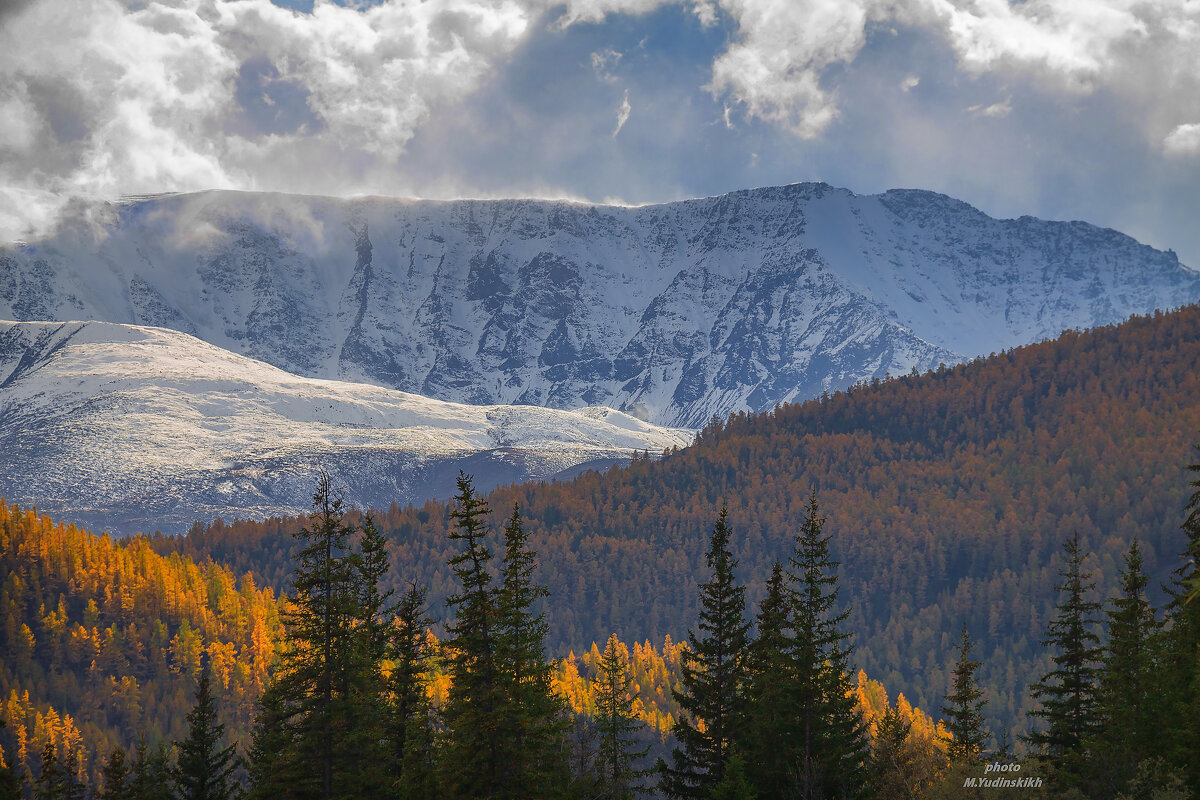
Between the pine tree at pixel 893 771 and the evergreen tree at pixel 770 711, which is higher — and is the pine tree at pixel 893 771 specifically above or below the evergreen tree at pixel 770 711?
below

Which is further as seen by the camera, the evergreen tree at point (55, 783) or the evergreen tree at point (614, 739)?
the evergreen tree at point (55, 783)

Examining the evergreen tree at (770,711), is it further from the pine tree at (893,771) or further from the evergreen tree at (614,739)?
the evergreen tree at (614,739)

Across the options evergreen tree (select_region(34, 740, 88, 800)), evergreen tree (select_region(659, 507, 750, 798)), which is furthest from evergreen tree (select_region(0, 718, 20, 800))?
evergreen tree (select_region(659, 507, 750, 798))

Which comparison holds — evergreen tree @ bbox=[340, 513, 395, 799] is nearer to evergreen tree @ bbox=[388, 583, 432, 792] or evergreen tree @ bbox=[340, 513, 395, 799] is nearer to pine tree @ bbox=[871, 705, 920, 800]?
evergreen tree @ bbox=[388, 583, 432, 792]

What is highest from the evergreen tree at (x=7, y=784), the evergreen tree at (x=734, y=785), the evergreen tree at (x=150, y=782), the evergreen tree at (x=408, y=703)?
the evergreen tree at (x=408, y=703)

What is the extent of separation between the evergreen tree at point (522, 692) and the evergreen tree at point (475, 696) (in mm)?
357

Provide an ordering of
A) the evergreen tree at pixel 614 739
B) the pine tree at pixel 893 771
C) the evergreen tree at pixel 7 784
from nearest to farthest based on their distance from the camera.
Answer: the evergreen tree at pixel 614 739, the evergreen tree at pixel 7 784, the pine tree at pixel 893 771

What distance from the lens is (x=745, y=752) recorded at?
50.3 m

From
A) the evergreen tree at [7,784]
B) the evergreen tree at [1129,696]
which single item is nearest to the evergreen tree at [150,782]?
the evergreen tree at [7,784]

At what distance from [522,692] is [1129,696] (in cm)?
2650

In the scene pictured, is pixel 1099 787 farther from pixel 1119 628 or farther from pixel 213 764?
pixel 213 764

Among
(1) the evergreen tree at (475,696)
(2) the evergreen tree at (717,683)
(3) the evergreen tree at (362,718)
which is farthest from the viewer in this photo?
(2) the evergreen tree at (717,683)

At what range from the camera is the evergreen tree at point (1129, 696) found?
4738 centimetres

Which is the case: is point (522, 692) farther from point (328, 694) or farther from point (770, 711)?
point (770, 711)
